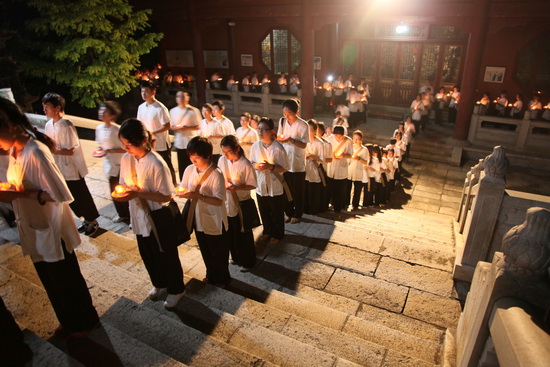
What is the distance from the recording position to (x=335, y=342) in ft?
11.5

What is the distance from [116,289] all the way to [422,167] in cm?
1069

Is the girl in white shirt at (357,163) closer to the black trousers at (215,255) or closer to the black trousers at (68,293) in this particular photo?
the black trousers at (215,255)

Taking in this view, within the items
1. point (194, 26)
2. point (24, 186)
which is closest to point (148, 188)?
point (24, 186)

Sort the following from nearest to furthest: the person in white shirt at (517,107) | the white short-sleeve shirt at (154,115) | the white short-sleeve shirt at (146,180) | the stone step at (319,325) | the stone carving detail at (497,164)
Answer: the stone step at (319,325) → the white short-sleeve shirt at (146,180) → the stone carving detail at (497,164) → the white short-sleeve shirt at (154,115) → the person in white shirt at (517,107)

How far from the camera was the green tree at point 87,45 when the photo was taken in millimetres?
10227

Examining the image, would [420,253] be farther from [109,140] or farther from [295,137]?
[109,140]

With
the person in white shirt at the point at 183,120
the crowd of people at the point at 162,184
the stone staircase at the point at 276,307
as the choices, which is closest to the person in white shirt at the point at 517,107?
the crowd of people at the point at 162,184

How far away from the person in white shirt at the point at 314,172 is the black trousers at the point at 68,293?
4162mm

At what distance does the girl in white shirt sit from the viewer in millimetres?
7889

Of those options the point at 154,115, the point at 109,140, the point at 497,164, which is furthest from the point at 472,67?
the point at 109,140

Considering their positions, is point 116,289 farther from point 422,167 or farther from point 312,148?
point 422,167

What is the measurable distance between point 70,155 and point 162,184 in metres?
2.64

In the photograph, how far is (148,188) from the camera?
372 cm

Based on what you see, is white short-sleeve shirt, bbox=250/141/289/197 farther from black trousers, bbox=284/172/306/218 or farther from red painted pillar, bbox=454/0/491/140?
red painted pillar, bbox=454/0/491/140
